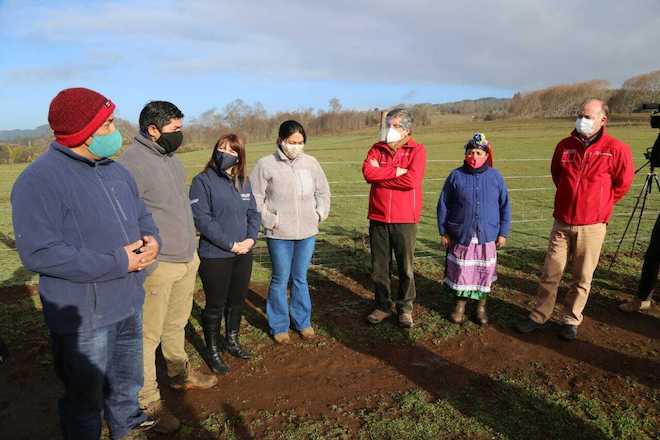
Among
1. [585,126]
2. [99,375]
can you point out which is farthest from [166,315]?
[585,126]

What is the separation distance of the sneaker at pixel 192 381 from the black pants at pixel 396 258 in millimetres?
1887

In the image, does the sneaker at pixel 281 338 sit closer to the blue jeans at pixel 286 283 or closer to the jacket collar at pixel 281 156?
the blue jeans at pixel 286 283

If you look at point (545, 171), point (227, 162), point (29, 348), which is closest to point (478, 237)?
point (227, 162)

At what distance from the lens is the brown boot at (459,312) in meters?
4.49

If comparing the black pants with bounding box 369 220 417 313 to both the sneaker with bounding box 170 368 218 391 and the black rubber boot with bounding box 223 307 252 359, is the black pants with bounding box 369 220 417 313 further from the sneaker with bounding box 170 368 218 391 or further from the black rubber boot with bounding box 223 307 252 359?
the sneaker with bounding box 170 368 218 391

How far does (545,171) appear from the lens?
1902 cm

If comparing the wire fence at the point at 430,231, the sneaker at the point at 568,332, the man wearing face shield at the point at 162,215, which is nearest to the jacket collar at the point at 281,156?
the man wearing face shield at the point at 162,215

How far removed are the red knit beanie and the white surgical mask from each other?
2.62 m

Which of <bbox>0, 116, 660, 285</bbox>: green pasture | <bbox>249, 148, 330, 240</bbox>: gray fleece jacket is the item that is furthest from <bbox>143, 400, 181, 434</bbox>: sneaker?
<bbox>0, 116, 660, 285</bbox>: green pasture

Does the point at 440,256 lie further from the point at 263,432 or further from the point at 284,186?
the point at 263,432

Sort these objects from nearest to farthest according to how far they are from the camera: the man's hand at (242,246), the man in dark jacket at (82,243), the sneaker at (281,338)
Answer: the man in dark jacket at (82,243) → the man's hand at (242,246) → the sneaker at (281,338)

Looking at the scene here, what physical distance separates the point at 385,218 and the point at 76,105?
2.82 metres

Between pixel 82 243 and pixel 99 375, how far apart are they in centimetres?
70

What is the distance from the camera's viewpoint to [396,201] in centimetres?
425
